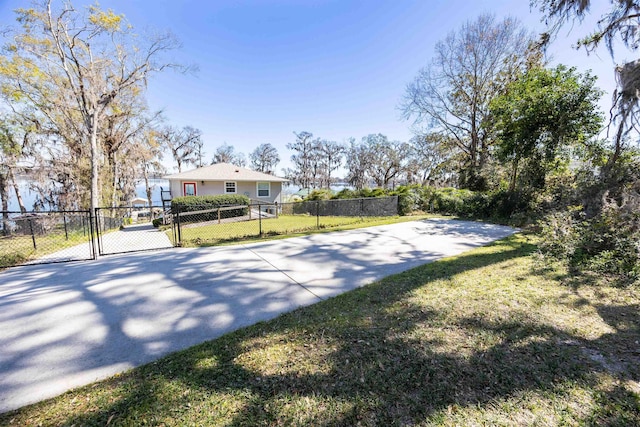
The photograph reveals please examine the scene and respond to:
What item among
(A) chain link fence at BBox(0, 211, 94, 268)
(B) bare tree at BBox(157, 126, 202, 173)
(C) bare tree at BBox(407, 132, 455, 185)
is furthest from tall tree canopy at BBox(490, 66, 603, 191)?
(B) bare tree at BBox(157, 126, 202, 173)

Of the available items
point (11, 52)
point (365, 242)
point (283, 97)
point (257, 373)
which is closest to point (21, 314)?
point (257, 373)

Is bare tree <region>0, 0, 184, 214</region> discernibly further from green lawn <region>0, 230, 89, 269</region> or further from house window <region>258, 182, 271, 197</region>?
house window <region>258, 182, 271, 197</region>

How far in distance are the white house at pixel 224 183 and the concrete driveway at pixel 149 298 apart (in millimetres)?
13952

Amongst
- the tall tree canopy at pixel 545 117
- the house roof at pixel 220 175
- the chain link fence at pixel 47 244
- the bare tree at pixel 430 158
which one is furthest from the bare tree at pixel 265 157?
the tall tree canopy at pixel 545 117

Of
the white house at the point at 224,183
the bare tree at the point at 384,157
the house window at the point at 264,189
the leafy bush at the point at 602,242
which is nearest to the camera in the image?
the leafy bush at the point at 602,242

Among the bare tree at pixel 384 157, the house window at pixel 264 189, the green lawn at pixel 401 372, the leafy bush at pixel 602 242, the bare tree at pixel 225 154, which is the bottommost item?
the green lawn at pixel 401 372

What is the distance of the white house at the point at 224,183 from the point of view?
18.9 metres

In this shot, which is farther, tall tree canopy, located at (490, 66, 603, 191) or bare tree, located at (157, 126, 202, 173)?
bare tree, located at (157, 126, 202, 173)

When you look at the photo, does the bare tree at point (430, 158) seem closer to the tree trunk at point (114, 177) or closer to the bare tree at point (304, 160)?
the bare tree at point (304, 160)

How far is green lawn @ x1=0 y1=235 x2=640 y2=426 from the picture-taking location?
1657mm

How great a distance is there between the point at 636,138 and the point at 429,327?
7792 millimetres

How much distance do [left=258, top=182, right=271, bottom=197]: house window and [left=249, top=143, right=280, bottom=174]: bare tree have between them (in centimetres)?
1989

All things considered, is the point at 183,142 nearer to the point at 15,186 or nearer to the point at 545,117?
the point at 15,186

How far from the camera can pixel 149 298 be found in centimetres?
358
